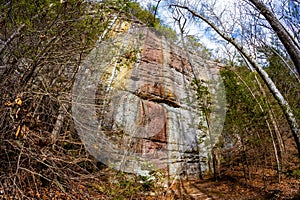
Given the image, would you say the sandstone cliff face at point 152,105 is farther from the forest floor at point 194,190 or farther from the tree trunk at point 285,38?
the tree trunk at point 285,38

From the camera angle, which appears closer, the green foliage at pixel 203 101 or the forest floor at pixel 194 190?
the forest floor at pixel 194 190

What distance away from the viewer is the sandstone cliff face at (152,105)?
4.72 m

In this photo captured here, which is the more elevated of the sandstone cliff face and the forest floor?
the sandstone cliff face

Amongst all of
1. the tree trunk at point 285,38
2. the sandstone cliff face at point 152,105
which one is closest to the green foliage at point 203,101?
the sandstone cliff face at point 152,105

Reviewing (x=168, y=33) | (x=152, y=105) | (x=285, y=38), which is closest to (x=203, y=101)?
(x=152, y=105)

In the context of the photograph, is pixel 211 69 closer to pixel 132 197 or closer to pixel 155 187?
pixel 155 187

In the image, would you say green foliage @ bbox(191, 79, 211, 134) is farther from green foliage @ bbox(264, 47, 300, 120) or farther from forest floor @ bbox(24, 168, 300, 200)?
green foliage @ bbox(264, 47, 300, 120)

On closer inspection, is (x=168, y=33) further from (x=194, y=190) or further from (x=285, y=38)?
(x=285, y=38)

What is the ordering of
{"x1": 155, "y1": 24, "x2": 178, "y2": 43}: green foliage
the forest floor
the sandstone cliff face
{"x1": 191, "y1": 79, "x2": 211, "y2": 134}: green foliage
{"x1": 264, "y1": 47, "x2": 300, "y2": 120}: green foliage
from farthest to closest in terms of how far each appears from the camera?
{"x1": 264, "y1": 47, "x2": 300, "y2": 120}: green foliage → {"x1": 155, "y1": 24, "x2": 178, "y2": 43}: green foliage → {"x1": 191, "y1": 79, "x2": 211, "y2": 134}: green foliage → the sandstone cliff face → the forest floor

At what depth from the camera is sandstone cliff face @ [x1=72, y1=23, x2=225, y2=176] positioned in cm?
472

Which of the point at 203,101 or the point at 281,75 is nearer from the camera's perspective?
the point at 203,101

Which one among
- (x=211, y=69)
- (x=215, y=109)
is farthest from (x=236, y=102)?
(x=211, y=69)

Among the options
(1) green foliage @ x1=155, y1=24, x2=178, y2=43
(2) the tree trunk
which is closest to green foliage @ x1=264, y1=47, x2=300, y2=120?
(1) green foliage @ x1=155, y1=24, x2=178, y2=43

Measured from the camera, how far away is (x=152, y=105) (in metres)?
7.79
